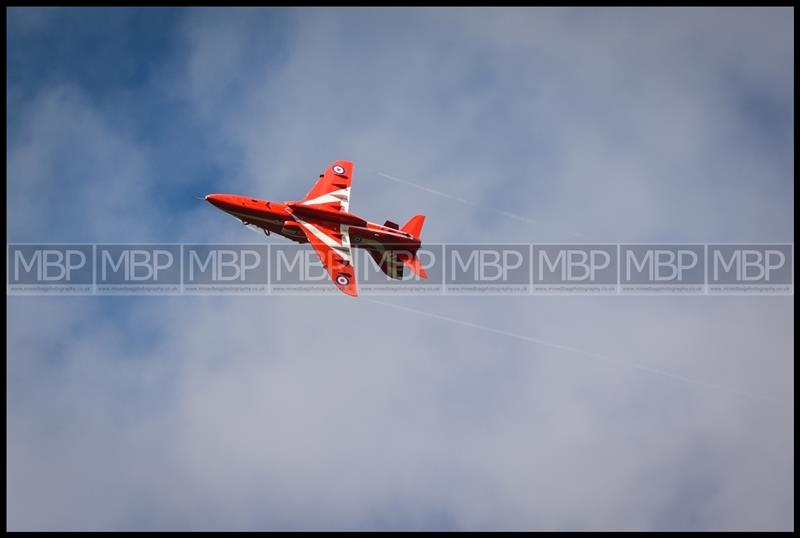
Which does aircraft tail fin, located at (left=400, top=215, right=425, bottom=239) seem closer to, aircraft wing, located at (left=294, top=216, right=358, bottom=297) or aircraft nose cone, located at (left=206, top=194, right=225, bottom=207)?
aircraft wing, located at (left=294, top=216, right=358, bottom=297)

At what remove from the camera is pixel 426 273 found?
8219 cm

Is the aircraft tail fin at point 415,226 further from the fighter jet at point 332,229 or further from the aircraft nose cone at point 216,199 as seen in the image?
the aircraft nose cone at point 216,199

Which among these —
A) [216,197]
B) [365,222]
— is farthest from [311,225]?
[216,197]

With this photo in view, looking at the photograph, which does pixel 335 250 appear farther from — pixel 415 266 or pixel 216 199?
pixel 216 199

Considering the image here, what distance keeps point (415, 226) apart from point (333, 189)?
10660mm

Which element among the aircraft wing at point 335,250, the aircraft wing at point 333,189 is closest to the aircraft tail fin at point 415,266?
the aircraft wing at point 335,250

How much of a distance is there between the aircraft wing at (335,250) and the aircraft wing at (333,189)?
3067mm

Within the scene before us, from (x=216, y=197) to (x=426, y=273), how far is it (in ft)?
79.9

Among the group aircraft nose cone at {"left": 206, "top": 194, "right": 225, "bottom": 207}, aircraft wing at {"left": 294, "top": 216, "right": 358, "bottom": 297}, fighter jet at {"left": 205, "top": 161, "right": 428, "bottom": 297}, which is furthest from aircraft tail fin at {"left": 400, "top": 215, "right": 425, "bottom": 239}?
aircraft nose cone at {"left": 206, "top": 194, "right": 225, "bottom": 207}

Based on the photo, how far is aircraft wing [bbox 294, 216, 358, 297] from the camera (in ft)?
251

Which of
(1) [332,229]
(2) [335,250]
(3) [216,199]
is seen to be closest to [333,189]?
(1) [332,229]

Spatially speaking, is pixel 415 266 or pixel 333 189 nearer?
pixel 415 266

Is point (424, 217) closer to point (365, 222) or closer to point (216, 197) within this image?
point (365, 222)

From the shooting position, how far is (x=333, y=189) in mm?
87188
